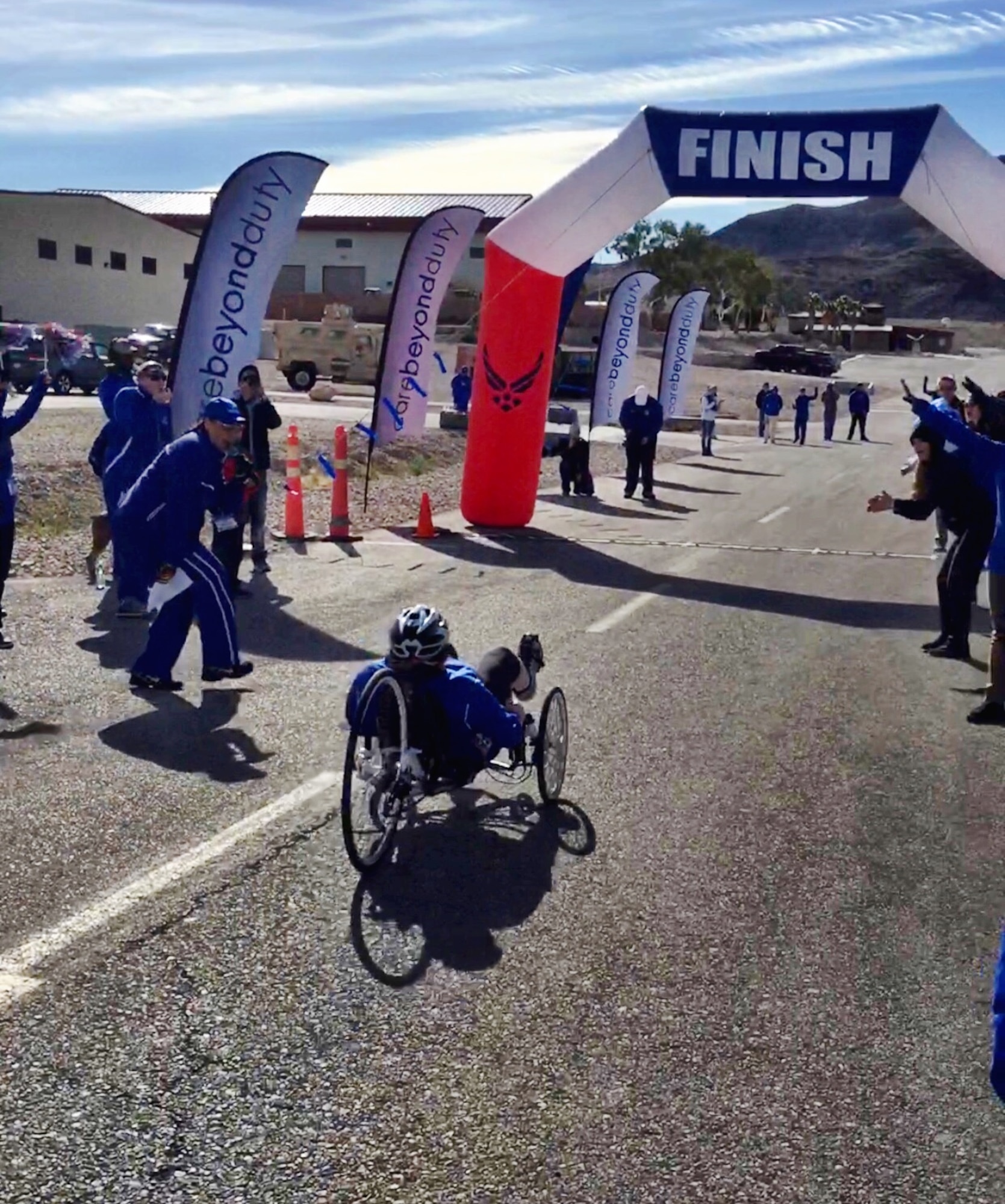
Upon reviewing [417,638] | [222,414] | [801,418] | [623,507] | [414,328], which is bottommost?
[623,507]

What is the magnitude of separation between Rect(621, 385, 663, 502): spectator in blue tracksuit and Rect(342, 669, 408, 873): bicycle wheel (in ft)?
56.3

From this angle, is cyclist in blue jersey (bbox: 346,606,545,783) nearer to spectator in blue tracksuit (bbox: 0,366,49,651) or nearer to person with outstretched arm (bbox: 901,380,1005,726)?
person with outstretched arm (bbox: 901,380,1005,726)

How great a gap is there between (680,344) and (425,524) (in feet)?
60.3

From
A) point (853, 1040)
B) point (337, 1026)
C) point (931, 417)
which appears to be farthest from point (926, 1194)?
point (931, 417)

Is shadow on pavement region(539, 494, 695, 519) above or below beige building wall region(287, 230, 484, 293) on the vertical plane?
below

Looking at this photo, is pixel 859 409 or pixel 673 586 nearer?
pixel 673 586

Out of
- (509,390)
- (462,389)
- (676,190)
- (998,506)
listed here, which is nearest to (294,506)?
(509,390)

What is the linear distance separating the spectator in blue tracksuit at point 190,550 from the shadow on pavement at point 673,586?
5.32 meters

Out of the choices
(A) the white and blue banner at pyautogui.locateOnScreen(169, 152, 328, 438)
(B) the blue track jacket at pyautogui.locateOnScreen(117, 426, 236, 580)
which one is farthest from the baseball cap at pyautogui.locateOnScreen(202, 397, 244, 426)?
(A) the white and blue banner at pyautogui.locateOnScreen(169, 152, 328, 438)

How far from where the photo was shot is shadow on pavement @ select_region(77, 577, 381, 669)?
10461 mm

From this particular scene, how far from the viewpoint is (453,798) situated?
7168 mm

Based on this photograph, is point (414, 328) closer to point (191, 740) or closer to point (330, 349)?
point (191, 740)

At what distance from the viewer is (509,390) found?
18.2 meters

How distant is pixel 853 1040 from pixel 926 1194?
A: 90cm
